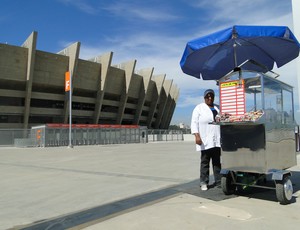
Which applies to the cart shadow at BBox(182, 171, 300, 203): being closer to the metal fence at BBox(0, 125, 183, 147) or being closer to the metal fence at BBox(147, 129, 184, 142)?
the metal fence at BBox(0, 125, 183, 147)

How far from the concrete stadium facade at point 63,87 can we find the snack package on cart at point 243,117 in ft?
141

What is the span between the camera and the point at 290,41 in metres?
5.80

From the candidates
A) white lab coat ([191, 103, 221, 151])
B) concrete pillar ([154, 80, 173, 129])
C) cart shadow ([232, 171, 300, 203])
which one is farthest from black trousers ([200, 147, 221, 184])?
concrete pillar ([154, 80, 173, 129])

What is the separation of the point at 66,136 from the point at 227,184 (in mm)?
32411

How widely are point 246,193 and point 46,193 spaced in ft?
13.8

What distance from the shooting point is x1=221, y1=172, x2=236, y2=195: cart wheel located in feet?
19.1

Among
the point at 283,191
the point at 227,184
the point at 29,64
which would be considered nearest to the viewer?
the point at 283,191

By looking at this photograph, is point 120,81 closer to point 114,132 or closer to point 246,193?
point 114,132

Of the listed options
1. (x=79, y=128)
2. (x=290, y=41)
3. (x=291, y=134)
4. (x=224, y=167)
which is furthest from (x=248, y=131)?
(x=79, y=128)

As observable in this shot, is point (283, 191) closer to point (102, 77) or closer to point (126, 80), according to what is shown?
point (102, 77)

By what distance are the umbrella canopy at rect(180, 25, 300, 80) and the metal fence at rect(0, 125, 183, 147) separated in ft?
96.9

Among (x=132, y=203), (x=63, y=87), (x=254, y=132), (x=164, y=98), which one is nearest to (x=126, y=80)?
Answer: (x=63, y=87)

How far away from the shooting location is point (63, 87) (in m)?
51.9

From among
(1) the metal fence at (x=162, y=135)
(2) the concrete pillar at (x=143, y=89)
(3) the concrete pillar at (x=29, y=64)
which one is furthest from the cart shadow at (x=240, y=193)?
(2) the concrete pillar at (x=143, y=89)
